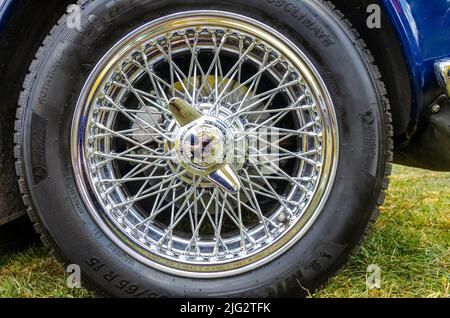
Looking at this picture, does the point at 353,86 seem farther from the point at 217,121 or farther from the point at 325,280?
the point at 325,280

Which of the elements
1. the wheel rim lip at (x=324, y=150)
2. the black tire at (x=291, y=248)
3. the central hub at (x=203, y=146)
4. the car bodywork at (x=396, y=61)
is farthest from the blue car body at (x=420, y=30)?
the central hub at (x=203, y=146)

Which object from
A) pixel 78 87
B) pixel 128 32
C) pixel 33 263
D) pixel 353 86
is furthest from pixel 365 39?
pixel 33 263

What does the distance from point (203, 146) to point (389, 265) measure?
941 mm

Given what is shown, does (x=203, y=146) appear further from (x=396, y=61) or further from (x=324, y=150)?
(x=396, y=61)

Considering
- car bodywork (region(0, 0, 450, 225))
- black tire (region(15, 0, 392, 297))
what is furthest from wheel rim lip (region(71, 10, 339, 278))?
car bodywork (region(0, 0, 450, 225))

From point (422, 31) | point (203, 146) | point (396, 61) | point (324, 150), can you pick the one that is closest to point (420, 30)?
point (422, 31)

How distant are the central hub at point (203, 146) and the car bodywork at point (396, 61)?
482 millimetres

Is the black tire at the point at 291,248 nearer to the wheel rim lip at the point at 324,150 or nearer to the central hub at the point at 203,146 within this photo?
the wheel rim lip at the point at 324,150

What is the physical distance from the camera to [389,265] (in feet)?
6.36

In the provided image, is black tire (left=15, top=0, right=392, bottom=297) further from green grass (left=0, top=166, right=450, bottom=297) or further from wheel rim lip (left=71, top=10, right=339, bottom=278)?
green grass (left=0, top=166, right=450, bottom=297)

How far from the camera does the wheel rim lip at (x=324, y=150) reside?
1606 mm

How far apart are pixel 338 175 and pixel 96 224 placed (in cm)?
85

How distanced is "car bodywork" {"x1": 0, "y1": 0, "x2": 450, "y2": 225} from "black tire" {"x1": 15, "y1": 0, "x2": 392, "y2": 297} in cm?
Result: 14

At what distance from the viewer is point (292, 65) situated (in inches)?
64.0
